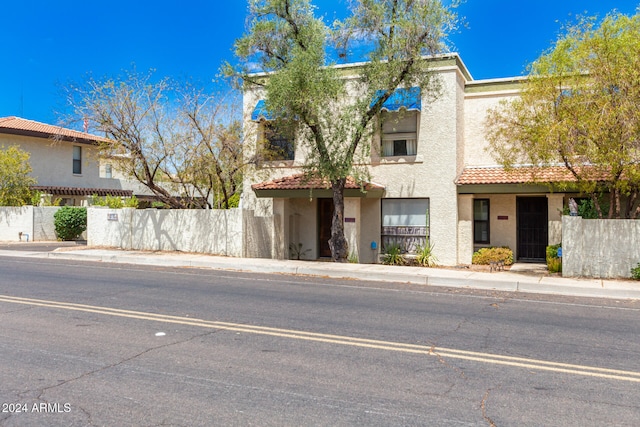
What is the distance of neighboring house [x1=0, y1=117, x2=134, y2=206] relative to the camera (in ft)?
99.7

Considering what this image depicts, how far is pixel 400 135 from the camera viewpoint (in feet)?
64.0

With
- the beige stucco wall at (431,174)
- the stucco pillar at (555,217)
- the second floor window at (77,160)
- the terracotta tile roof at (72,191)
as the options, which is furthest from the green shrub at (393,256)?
the second floor window at (77,160)

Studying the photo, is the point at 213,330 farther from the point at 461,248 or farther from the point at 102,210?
the point at 102,210

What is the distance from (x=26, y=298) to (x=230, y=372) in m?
6.18

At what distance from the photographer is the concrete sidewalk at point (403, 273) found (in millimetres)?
12266

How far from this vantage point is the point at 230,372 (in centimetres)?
556

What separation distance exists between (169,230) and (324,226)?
19.9 feet

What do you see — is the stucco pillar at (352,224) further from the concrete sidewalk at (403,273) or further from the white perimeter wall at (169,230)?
the white perimeter wall at (169,230)

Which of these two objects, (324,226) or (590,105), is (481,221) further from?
(590,105)

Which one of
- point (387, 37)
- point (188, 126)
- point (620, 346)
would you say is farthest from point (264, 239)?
point (620, 346)

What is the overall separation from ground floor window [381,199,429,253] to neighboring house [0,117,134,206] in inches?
710

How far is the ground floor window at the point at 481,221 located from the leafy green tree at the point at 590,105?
213 inches

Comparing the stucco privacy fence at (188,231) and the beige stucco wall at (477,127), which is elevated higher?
the beige stucco wall at (477,127)

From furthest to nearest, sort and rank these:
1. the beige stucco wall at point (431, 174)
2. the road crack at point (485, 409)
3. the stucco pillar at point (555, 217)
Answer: the beige stucco wall at point (431, 174)
the stucco pillar at point (555, 217)
the road crack at point (485, 409)
